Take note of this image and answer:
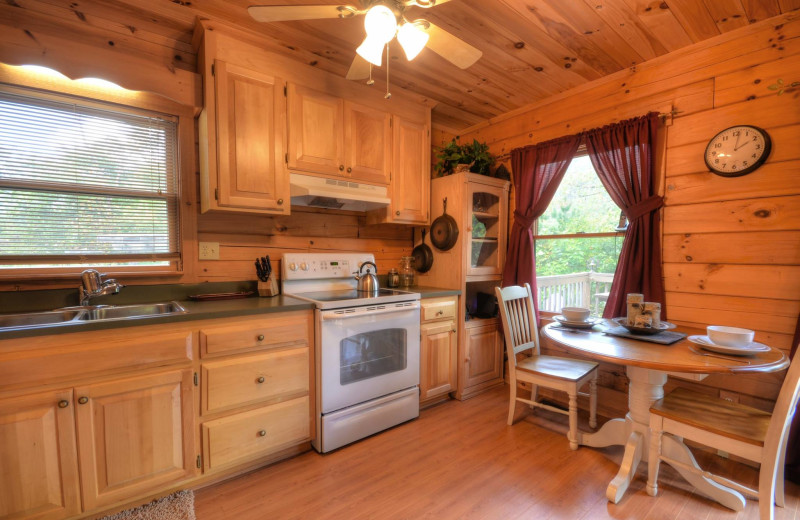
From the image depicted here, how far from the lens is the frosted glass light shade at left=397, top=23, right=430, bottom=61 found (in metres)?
1.41

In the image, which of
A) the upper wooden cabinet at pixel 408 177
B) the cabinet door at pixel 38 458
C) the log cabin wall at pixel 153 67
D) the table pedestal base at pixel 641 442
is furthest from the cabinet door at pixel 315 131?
the table pedestal base at pixel 641 442

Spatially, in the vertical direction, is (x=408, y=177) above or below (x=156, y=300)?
above

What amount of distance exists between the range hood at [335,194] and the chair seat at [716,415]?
1.99m

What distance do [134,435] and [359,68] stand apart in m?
2.01

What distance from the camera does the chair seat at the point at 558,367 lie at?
2.10 metres

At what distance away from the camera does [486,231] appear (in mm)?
3006

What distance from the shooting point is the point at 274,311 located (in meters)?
1.84

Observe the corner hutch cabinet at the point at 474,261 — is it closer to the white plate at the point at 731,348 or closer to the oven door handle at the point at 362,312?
the oven door handle at the point at 362,312

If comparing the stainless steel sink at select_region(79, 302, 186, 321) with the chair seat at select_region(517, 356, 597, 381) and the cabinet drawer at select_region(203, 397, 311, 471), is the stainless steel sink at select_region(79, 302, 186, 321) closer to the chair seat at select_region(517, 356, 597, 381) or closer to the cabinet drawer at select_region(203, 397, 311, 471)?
the cabinet drawer at select_region(203, 397, 311, 471)

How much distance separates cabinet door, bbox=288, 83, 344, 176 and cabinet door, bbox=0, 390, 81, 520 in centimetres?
159

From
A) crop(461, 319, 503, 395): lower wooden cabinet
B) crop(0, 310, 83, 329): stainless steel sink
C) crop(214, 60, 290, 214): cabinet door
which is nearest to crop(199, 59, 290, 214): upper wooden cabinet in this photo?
crop(214, 60, 290, 214): cabinet door

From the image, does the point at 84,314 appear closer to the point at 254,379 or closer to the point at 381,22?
the point at 254,379

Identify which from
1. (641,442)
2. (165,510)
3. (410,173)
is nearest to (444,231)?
(410,173)

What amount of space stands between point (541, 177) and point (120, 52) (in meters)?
2.80
